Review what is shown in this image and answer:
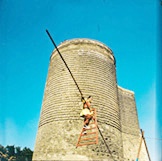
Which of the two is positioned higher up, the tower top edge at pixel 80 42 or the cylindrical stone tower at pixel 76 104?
the tower top edge at pixel 80 42

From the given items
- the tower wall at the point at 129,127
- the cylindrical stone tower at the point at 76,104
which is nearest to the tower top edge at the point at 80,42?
the cylindrical stone tower at the point at 76,104

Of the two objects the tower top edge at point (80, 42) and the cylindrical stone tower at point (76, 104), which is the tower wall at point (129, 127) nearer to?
the cylindrical stone tower at point (76, 104)

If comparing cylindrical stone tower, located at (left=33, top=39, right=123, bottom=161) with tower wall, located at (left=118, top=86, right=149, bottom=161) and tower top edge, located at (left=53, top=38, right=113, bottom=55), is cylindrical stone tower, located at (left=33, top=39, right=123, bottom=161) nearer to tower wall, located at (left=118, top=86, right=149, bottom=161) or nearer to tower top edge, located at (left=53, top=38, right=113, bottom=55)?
tower top edge, located at (left=53, top=38, right=113, bottom=55)

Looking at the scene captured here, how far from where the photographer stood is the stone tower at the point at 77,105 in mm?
11060

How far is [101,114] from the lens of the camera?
12078mm

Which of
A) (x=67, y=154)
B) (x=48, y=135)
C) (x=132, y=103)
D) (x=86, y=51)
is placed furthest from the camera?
(x=132, y=103)

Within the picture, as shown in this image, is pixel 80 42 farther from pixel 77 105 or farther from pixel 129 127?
pixel 129 127

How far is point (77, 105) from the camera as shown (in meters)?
12.1

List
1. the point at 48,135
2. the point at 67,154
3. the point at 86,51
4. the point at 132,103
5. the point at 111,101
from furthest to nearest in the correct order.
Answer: the point at 132,103, the point at 86,51, the point at 111,101, the point at 48,135, the point at 67,154

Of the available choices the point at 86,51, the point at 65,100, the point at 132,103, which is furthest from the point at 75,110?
the point at 132,103

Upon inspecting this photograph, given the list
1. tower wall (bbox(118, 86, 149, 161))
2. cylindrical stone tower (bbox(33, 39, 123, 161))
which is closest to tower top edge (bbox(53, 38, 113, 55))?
cylindrical stone tower (bbox(33, 39, 123, 161))

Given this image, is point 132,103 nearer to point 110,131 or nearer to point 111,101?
point 111,101

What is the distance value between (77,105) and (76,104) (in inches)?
3.5

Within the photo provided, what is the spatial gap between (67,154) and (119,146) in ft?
12.0
